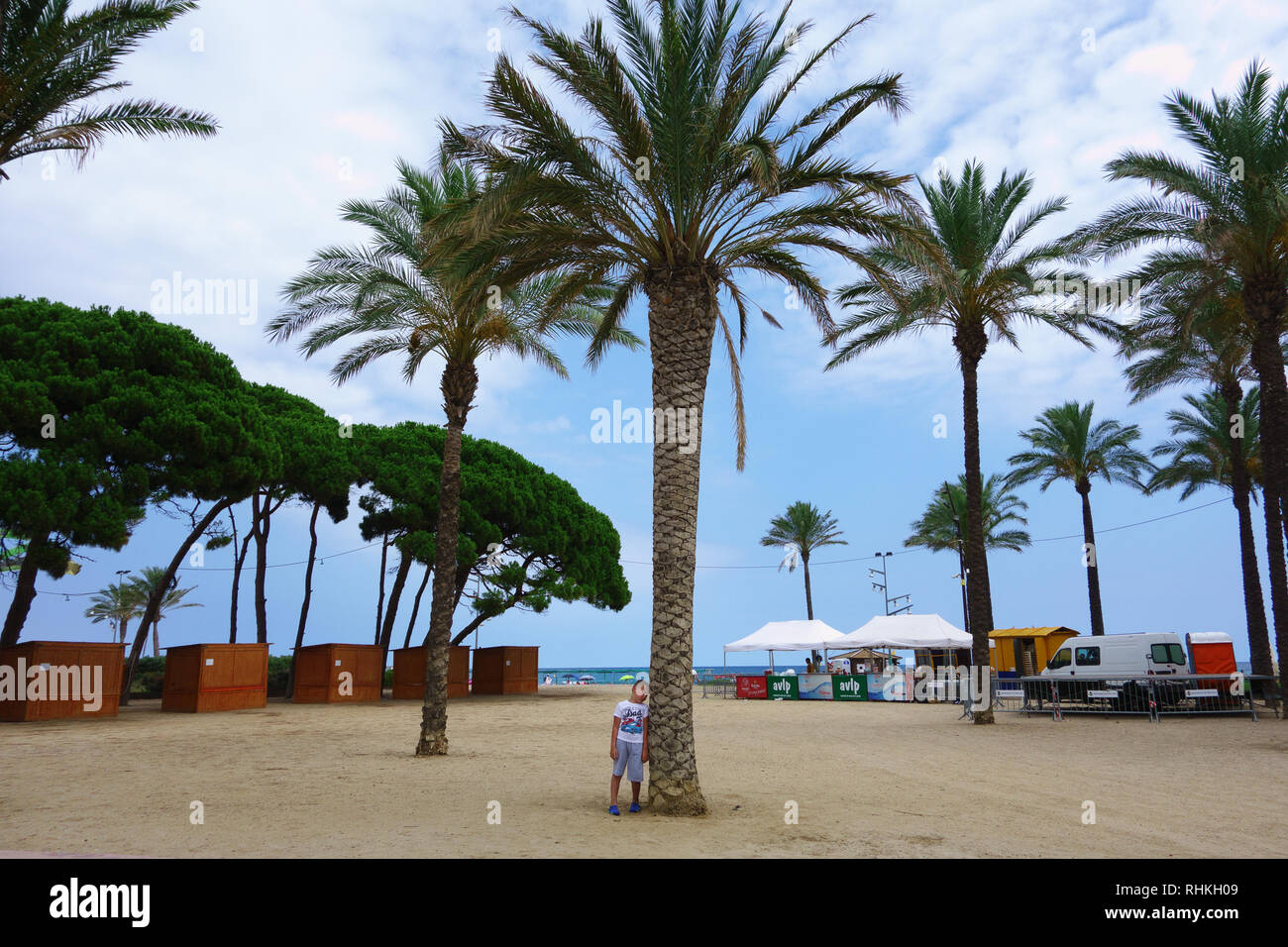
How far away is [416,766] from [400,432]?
22.1 m

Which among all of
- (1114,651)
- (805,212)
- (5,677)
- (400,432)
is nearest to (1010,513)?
(1114,651)

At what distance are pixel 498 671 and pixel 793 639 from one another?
42.3 ft

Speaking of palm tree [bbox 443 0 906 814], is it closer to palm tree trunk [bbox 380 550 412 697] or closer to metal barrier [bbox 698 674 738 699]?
palm tree trunk [bbox 380 550 412 697]

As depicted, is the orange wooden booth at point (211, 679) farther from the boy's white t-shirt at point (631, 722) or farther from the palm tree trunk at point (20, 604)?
the boy's white t-shirt at point (631, 722)

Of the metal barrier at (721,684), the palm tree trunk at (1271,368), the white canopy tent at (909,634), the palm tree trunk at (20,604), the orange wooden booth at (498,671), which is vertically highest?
the palm tree trunk at (1271,368)

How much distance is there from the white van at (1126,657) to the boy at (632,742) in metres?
18.0

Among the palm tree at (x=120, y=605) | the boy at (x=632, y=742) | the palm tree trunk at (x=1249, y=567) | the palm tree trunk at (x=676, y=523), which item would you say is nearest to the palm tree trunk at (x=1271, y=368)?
the palm tree trunk at (x=1249, y=567)

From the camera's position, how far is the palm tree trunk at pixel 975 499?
21.1 m

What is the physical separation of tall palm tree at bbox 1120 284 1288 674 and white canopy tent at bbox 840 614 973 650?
9773 mm

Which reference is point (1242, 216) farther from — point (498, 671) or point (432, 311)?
point (498, 671)

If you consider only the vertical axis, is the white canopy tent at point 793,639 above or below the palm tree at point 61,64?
below

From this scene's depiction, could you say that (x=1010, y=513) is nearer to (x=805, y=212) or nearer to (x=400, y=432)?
(x=400, y=432)

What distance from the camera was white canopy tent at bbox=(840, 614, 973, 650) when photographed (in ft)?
108

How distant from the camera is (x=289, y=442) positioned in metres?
28.6
